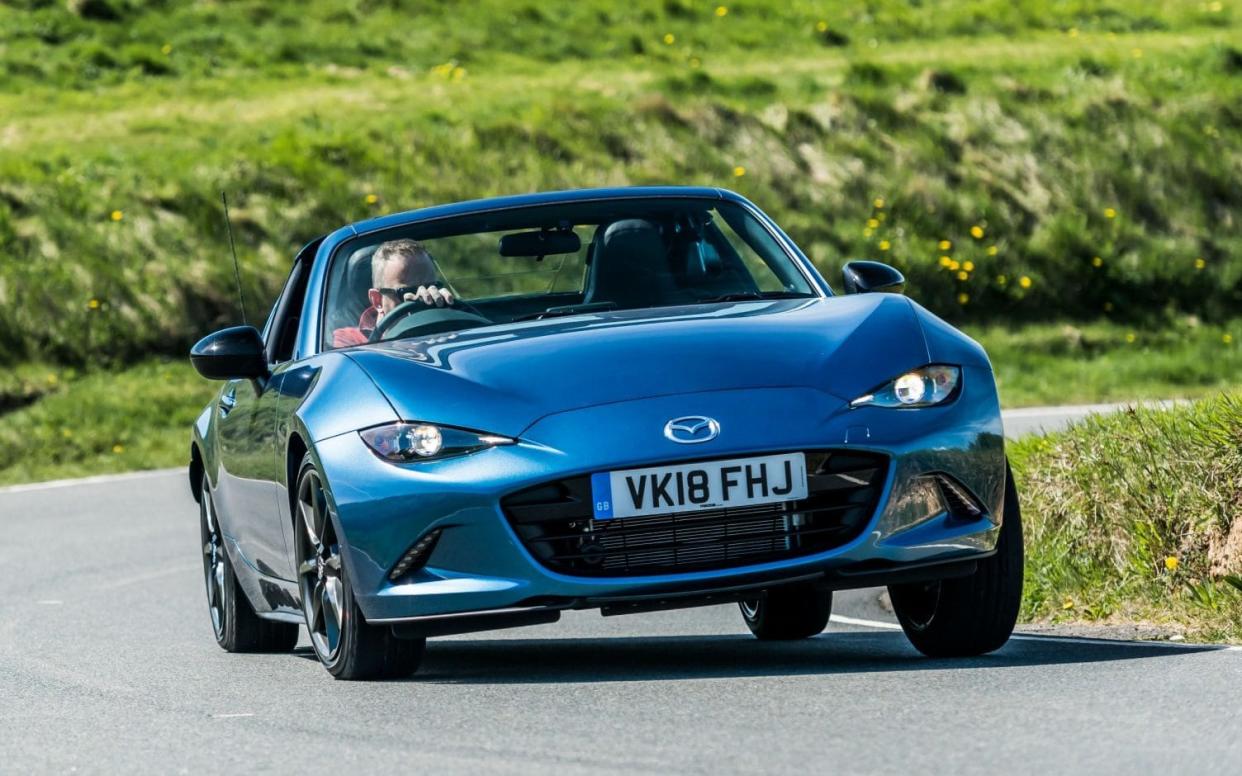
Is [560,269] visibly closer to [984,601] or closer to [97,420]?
[984,601]

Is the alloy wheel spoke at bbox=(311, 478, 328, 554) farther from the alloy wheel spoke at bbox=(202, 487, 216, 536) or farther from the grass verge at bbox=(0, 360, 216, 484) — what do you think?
the grass verge at bbox=(0, 360, 216, 484)

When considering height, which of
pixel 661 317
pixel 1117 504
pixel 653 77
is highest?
pixel 661 317

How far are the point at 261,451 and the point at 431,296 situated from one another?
0.73 meters

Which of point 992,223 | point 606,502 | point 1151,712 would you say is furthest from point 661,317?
point 992,223

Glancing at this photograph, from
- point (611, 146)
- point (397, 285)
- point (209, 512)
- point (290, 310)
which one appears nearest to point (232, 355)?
point (397, 285)

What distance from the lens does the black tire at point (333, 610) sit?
6.90 metres

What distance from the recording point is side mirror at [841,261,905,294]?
7977 millimetres

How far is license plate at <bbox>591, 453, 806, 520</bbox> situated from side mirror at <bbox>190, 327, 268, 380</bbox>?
1894 millimetres

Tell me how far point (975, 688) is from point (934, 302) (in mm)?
18809

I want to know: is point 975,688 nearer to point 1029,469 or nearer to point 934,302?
point 1029,469

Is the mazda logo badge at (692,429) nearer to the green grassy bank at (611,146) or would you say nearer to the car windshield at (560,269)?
the car windshield at (560,269)

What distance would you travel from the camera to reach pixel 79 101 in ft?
96.8

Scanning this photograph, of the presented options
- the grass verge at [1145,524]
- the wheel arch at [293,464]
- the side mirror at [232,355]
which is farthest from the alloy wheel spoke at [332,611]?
the grass verge at [1145,524]

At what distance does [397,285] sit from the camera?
26.0ft
